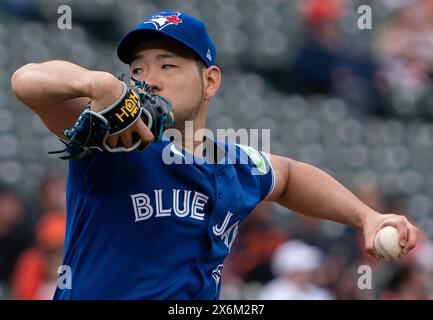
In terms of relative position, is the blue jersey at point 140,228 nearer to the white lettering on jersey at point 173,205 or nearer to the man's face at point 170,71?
the white lettering on jersey at point 173,205

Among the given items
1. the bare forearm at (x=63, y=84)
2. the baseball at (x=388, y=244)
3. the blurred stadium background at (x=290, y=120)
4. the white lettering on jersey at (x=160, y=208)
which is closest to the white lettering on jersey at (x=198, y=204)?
the white lettering on jersey at (x=160, y=208)

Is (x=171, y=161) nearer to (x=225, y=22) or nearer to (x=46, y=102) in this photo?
(x=46, y=102)

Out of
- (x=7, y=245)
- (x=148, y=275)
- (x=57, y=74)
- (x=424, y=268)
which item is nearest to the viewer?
(x=57, y=74)

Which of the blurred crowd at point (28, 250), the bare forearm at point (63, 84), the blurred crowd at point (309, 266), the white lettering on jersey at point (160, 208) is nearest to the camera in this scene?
the bare forearm at point (63, 84)

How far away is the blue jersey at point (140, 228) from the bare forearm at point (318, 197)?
1.79 ft

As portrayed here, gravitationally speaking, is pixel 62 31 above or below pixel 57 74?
above

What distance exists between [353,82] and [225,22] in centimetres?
161

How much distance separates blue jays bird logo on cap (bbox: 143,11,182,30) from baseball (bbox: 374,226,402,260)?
108 centimetres

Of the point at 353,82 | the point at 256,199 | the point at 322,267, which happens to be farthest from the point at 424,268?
the point at 256,199

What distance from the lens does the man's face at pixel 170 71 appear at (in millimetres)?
3350

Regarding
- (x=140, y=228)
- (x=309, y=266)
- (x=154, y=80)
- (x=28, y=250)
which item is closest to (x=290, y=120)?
(x=309, y=266)

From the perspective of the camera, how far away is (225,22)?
408 inches

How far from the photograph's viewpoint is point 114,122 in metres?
2.58

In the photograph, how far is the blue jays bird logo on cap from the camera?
132 inches
